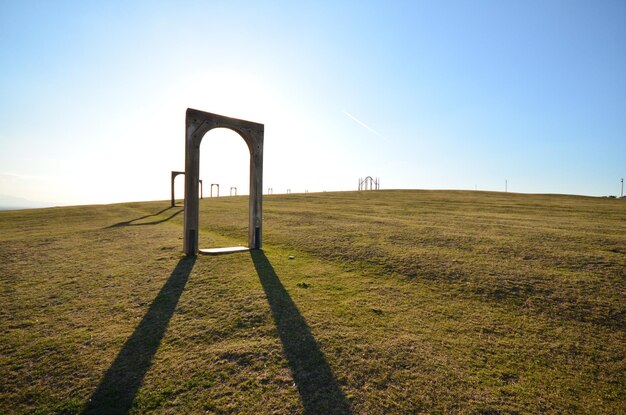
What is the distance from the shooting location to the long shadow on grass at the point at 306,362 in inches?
144

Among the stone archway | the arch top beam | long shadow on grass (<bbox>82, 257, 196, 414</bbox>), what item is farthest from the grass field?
the arch top beam

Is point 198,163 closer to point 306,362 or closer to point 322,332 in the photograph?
point 322,332

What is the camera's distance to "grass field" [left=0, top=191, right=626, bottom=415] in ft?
12.5

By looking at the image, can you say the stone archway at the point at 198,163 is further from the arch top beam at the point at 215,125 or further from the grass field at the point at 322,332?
the grass field at the point at 322,332

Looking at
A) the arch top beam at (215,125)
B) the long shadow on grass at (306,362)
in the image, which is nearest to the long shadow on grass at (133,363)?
the long shadow on grass at (306,362)

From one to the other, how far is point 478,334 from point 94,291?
8171 mm

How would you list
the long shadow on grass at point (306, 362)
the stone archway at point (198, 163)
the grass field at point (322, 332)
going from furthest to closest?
the stone archway at point (198, 163) → the grass field at point (322, 332) → the long shadow on grass at point (306, 362)

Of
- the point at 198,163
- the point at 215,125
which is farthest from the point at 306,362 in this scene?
the point at 215,125

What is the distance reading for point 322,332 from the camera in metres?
5.24

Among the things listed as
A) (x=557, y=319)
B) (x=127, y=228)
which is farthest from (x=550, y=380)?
(x=127, y=228)

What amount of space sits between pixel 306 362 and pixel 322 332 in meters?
0.87

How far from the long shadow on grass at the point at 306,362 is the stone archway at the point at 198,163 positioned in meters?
4.64

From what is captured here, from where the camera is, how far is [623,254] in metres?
8.95

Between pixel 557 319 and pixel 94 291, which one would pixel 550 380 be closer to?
pixel 557 319
